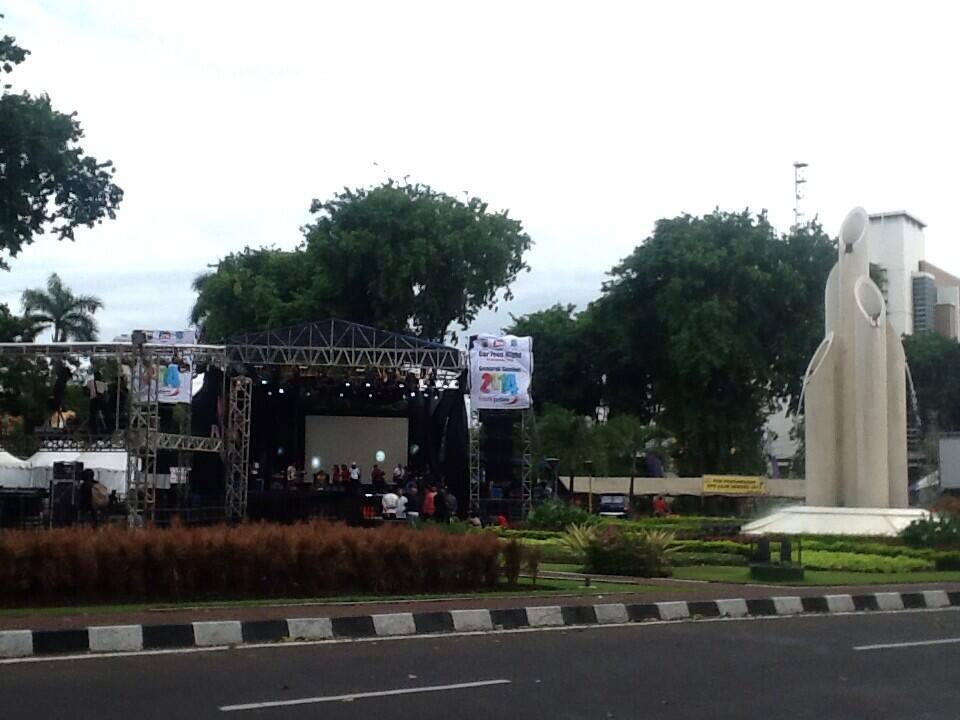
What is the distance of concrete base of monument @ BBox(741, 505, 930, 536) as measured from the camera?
25.3 m

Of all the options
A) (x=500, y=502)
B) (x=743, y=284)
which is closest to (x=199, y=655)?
(x=500, y=502)

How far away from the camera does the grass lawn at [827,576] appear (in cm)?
1751

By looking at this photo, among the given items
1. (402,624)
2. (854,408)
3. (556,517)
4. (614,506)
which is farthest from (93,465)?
(402,624)

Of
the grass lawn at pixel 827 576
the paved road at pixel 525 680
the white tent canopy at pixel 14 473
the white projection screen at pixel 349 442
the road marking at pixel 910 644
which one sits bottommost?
the grass lawn at pixel 827 576

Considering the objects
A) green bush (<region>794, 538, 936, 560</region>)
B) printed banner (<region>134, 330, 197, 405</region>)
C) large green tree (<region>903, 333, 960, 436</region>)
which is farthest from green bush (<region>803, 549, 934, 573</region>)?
large green tree (<region>903, 333, 960, 436</region>)

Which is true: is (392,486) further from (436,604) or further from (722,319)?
(436,604)

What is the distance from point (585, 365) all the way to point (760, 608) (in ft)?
123

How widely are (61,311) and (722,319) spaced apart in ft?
93.0

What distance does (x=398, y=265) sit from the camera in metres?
41.1

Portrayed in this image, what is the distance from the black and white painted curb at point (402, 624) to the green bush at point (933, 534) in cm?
771

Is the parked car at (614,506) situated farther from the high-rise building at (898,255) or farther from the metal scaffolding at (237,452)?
the high-rise building at (898,255)

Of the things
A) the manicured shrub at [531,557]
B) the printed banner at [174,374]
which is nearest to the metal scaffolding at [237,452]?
the printed banner at [174,374]

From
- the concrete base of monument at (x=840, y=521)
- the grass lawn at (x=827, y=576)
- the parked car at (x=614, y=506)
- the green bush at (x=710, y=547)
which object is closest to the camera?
the grass lawn at (x=827, y=576)

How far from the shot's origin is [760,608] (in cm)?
1409
